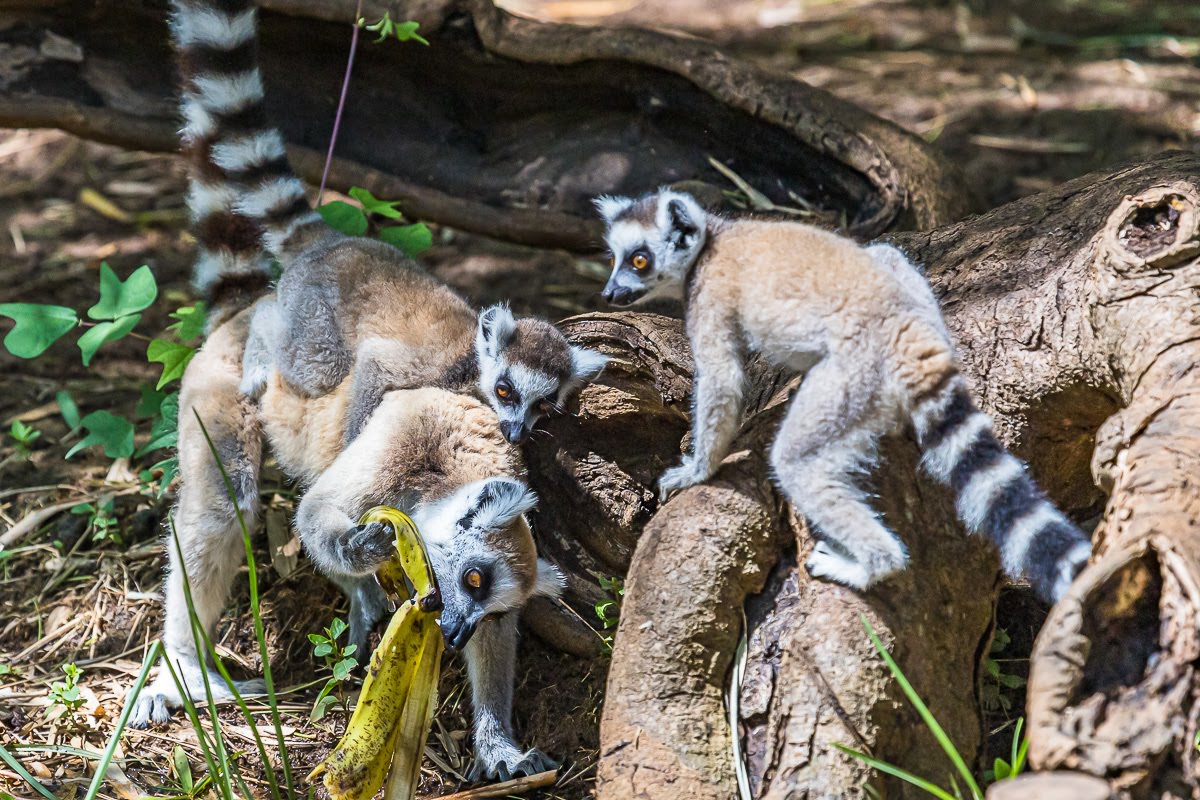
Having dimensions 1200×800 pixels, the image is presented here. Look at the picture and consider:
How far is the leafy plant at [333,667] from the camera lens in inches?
155

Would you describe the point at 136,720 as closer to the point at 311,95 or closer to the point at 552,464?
the point at 552,464

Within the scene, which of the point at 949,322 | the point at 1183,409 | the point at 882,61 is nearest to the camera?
the point at 1183,409

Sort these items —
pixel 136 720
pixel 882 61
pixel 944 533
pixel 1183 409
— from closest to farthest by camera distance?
1. pixel 1183 409
2. pixel 944 533
3. pixel 136 720
4. pixel 882 61

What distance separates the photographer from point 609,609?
4117 millimetres

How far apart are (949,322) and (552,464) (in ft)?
5.64

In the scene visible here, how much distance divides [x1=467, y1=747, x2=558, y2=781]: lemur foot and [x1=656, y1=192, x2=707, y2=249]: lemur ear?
188 centimetres

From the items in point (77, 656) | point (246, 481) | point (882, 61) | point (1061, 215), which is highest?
point (882, 61)

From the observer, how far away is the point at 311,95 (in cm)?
552

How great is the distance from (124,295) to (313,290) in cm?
80

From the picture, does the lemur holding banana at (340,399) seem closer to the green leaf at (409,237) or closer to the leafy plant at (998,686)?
the green leaf at (409,237)

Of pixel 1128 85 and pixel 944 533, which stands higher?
pixel 1128 85

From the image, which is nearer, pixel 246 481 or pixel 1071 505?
pixel 1071 505

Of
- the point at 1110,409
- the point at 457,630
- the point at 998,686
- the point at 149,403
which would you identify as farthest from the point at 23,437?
the point at 1110,409

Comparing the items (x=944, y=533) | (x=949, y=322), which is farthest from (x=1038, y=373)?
(x=944, y=533)
